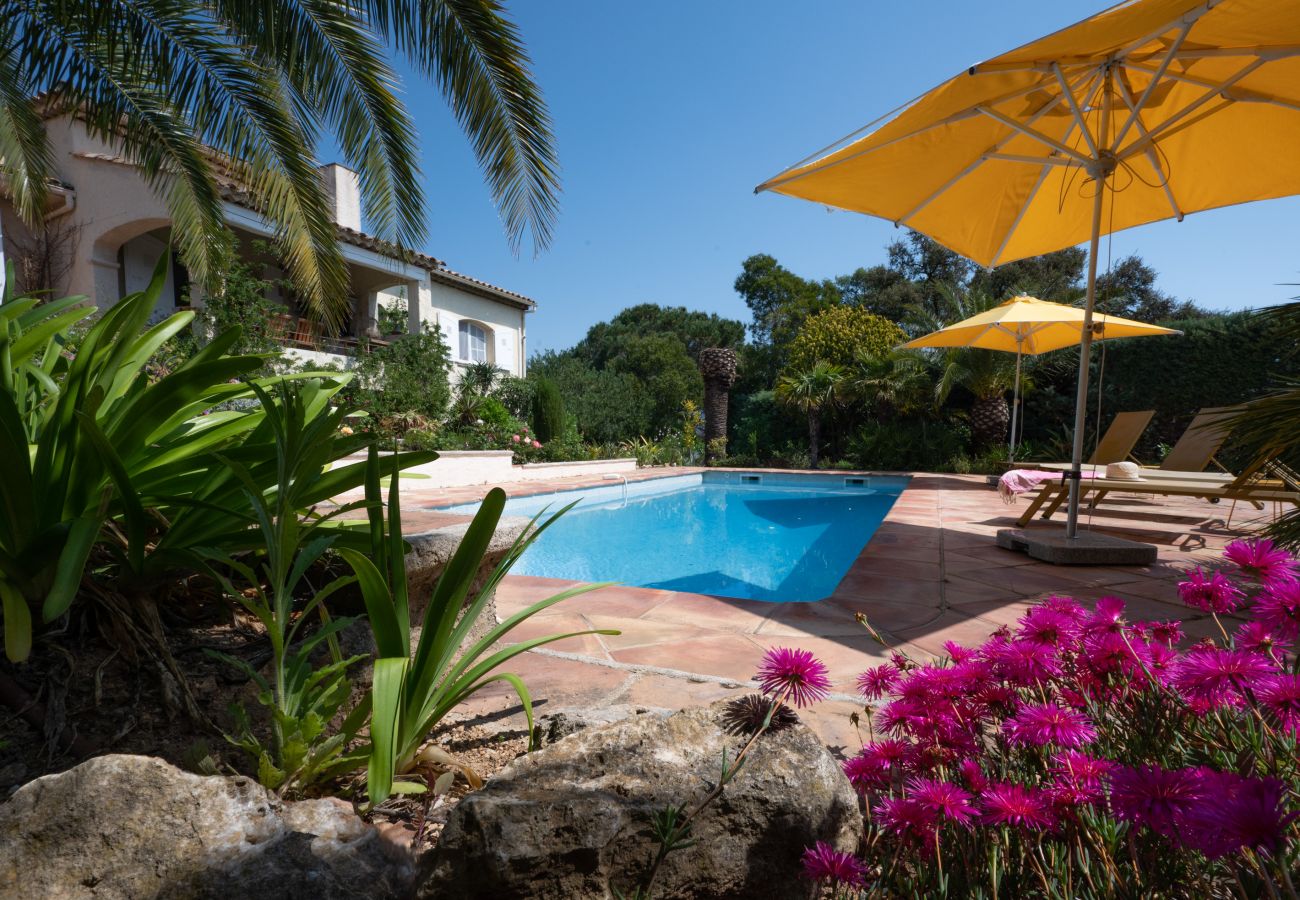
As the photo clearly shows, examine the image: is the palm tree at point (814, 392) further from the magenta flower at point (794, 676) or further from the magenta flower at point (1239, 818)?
the magenta flower at point (1239, 818)

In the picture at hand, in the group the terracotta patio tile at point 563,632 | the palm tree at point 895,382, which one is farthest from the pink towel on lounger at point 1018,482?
the palm tree at point 895,382

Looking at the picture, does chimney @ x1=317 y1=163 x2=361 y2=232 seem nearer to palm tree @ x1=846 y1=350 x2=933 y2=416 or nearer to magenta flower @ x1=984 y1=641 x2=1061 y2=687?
palm tree @ x1=846 y1=350 x2=933 y2=416

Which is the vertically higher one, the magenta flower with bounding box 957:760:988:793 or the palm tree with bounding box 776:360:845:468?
the palm tree with bounding box 776:360:845:468

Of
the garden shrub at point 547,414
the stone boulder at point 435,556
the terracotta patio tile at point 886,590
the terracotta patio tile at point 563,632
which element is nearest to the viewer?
the stone boulder at point 435,556

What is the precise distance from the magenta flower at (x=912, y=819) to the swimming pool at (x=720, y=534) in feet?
12.2

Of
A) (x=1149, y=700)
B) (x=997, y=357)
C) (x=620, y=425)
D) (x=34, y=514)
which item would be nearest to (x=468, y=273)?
(x=620, y=425)

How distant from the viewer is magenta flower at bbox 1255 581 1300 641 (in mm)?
724

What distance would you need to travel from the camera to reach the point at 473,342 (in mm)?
15625

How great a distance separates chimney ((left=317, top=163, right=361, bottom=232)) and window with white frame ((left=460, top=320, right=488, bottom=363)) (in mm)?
3117

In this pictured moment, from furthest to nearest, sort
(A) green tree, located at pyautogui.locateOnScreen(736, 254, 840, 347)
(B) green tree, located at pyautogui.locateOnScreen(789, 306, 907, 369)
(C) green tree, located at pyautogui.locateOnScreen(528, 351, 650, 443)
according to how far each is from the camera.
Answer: (A) green tree, located at pyautogui.locateOnScreen(736, 254, 840, 347) → (C) green tree, located at pyautogui.locateOnScreen(528, 351, 650, 443) → (B) green tree, located at pyautogui.locateOnScreen(789, 306, 907, 369)

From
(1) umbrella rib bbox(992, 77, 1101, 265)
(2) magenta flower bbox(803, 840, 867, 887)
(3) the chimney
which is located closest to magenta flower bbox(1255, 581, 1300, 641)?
(2) magenta flower bbox(803, 840, 867, 887)

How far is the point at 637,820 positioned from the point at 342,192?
1550 cm

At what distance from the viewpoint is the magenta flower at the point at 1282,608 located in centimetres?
72

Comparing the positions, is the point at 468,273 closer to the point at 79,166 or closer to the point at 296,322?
the point at 296,322
